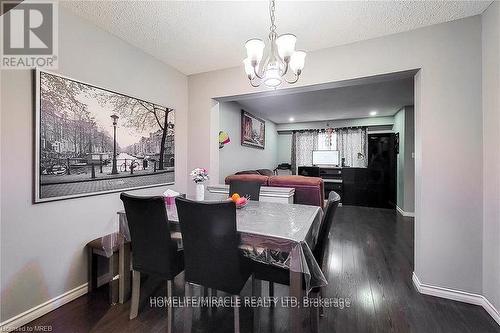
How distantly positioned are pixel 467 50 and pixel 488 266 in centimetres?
188

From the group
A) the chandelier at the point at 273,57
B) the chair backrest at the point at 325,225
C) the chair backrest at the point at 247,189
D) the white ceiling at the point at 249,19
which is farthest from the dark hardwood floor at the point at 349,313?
the white ceiling at the point at 249,19

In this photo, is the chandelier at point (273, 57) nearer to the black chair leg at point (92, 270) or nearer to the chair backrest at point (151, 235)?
the chair backrest at point (151, 235)

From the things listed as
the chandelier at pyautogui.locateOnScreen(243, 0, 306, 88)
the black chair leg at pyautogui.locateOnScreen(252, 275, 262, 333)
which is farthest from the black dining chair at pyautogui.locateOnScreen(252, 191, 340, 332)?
the chandelier at pyautogui.locateOnScreen(243, 0, 306, 88)

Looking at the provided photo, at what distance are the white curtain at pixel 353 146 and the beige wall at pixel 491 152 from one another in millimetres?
4466

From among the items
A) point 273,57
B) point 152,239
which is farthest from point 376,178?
point 152,239

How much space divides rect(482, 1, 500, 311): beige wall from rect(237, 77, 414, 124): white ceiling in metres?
1.60

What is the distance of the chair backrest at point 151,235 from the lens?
4.81 feet

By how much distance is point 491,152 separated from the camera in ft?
5.81

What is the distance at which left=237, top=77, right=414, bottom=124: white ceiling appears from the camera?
12.3 ft

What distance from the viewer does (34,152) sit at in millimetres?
1678

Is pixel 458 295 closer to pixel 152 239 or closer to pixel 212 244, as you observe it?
pixel 212 244

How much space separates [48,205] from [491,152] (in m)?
3.64

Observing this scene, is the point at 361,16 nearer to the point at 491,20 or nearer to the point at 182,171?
the point at 491,20

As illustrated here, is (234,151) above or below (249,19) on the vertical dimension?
below
